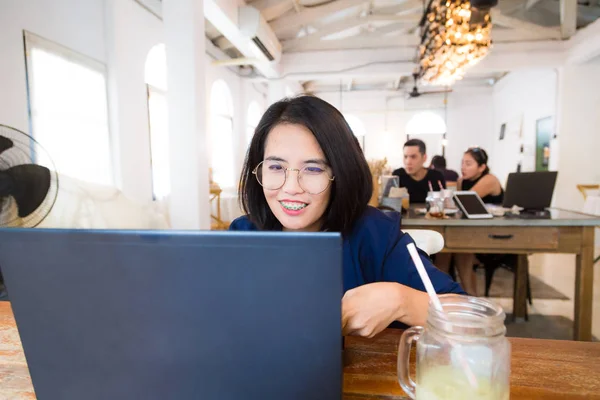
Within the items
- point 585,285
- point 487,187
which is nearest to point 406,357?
point 585,285

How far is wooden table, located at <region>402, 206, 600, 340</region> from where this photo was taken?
7.17 ft

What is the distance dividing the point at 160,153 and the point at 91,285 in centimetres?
480

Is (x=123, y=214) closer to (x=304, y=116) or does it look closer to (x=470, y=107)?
(x=304, y=116)

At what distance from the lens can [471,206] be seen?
2.45 metres

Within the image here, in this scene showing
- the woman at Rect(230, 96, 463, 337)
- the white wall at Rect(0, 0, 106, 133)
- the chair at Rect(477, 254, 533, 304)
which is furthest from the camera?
the chair at Rect(477, 254, 533, 304)

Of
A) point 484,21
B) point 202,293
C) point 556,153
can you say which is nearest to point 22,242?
point 202,293

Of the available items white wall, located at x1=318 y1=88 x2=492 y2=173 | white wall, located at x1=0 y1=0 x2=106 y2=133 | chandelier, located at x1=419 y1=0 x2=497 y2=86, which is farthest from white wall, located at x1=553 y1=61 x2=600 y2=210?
white wall, located at x1=0 y1=0 x2=106 y2=133

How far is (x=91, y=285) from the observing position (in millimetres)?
382

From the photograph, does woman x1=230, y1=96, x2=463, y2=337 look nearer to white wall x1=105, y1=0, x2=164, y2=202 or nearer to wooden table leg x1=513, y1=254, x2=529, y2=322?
wooden table leg x1=513, y1=254, x2=529, y2=322

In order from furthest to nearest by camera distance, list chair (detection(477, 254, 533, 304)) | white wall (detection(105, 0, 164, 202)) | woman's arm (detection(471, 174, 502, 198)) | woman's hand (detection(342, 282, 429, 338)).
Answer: white wall (detection(105, 0, 164, 202)) < woman's arm (detection(471, 174, 502, 198)) < chair (detection(477, 254, 533, 304)) < woman's hand (detection(342, 282, 429, 338))

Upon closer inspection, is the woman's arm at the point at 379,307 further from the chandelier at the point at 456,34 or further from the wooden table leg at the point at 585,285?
the chandelier at the point at 456,34

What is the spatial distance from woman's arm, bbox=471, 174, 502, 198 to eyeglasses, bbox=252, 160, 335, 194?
9.72 ft

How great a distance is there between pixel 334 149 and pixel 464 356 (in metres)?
0.59

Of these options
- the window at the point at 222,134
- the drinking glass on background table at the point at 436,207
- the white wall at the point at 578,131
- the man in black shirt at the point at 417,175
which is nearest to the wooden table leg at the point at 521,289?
the drinking glass on background table at the point at 436,207
